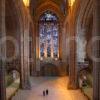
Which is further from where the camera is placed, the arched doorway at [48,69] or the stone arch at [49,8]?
the stone arch at [49,8]

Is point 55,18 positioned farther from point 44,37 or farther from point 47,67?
point 47,67

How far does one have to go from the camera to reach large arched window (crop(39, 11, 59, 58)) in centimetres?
3922

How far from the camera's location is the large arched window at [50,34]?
39.2m

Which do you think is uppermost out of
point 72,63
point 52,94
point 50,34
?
point 50,34

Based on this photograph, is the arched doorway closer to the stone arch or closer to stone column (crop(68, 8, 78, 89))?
the stone arch

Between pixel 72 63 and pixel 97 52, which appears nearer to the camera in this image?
pixel 97 52

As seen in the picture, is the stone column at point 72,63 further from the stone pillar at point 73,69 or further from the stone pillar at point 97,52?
the stone pillar at point 97,52

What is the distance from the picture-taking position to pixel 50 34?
3962 centimetres

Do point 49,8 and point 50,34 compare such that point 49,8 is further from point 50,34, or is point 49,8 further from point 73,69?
point 73,69

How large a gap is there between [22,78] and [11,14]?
6716mm

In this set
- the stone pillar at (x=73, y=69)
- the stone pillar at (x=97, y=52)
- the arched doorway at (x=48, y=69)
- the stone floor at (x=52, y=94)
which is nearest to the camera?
the stone pillar at (x=97, y=52)

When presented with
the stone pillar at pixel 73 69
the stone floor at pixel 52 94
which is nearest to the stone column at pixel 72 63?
the stone pillar at pixel 73 69

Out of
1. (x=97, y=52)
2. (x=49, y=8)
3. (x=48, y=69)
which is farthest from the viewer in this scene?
(x=49, y=8)

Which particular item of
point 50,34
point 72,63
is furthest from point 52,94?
point 50,34
